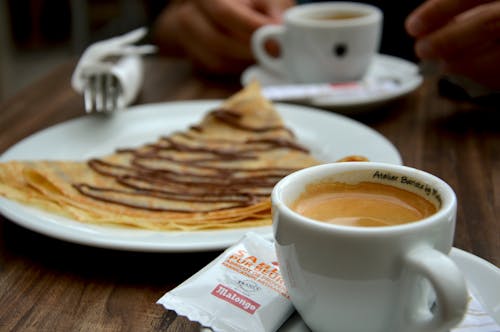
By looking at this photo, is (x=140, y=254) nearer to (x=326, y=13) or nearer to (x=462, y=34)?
(x=462, y=34)

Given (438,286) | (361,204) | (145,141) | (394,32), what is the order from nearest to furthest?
1. (438,286)
2. (361,204)
3. (145,141)
4. (394,32)

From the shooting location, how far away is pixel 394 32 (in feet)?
6.08

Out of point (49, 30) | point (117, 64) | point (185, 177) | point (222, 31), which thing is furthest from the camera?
point (49, 30)

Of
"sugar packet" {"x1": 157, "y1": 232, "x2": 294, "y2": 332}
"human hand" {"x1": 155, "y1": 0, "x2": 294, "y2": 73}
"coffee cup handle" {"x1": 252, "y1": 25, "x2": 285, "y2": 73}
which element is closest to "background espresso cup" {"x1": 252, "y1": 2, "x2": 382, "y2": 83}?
"coffee cup handle" {"x1": 252, "y1": 25, "x2": 285, "y2": 73}

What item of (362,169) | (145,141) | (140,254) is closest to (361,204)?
(362,169)

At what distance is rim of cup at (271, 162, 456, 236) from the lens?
0.45 metres

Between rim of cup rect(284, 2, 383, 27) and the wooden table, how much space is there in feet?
0.61

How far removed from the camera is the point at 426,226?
46cm

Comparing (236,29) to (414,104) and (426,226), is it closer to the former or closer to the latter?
(414,104)

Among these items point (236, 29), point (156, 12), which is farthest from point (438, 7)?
point (156, 12)

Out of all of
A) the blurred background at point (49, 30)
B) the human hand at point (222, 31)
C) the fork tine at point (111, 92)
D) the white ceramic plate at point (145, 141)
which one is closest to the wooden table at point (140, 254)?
the white ceramic plate at point (145, 141)

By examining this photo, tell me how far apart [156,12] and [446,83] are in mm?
1608

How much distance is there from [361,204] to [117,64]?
835mm

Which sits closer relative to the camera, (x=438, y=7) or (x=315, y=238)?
(x=315, y=238)
